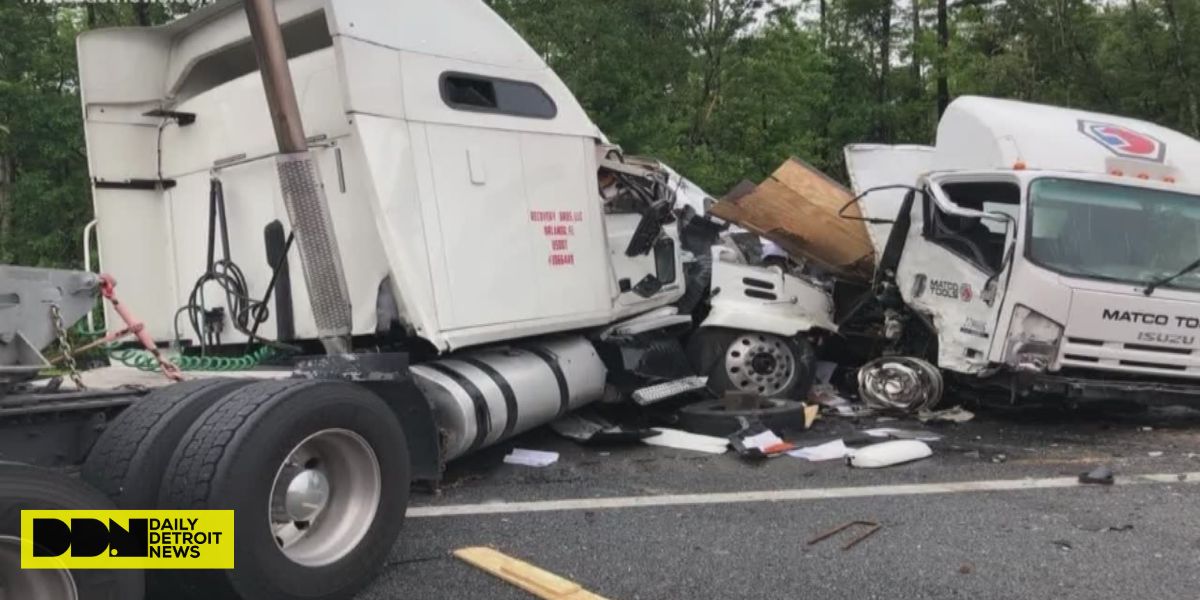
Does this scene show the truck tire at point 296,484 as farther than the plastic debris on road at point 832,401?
No

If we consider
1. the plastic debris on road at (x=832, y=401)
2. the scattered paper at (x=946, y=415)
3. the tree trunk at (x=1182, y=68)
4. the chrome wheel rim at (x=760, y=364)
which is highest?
the tree trunk at (x=1182, y=68)

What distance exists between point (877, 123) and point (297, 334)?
851 inches

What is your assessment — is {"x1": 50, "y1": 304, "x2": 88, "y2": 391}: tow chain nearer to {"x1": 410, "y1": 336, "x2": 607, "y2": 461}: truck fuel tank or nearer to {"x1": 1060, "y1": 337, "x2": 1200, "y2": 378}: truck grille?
{"x1": 410, "y1": 336, "x2": 607, "y2": 461}: truck fuel tank

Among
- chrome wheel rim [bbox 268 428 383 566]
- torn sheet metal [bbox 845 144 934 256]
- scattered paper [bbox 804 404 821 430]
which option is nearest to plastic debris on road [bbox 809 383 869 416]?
scattered paper [bbox 804 404 821 430]

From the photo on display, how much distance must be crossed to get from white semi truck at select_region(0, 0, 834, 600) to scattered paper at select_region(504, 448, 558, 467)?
34cm

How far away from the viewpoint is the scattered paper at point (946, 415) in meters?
7.43

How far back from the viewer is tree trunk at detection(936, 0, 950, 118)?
73.5 ft

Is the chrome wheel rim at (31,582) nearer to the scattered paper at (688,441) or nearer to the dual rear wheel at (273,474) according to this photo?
the dual rear wheel at (273,474)

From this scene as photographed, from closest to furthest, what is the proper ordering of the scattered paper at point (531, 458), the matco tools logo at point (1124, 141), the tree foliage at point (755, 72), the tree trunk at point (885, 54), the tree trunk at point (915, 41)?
the scattered paper at point (531, 458), the matco tools logo at point (1124, 141), the tree foliage at point (755, 72), the tree trunk at point (915, 41), the tree trunk at point (885, 54)

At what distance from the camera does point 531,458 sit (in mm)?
6207

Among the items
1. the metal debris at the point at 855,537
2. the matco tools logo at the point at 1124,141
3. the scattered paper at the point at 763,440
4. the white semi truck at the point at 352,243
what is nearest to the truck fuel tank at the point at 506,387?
the white semi truck at the point at 352,243

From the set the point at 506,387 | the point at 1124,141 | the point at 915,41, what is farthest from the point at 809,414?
the point at 915,41

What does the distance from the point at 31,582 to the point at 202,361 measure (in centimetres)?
270

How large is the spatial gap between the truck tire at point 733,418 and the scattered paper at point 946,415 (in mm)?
1207
